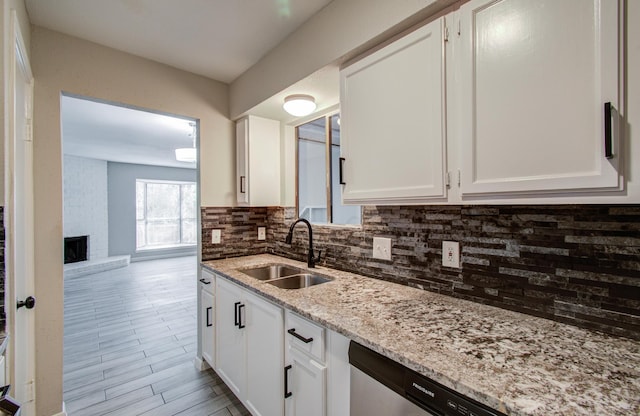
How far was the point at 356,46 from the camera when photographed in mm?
1415

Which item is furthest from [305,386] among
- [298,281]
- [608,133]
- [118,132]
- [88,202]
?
[88,202]

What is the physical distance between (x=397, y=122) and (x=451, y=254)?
675 millimetres

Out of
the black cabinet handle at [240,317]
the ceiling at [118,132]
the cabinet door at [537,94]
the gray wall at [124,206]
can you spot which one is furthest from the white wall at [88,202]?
the cabinet door at [537,94]

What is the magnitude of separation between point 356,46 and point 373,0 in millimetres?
200

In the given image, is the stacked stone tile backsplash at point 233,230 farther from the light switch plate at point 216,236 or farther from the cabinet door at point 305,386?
the cabinet door at point 305,386

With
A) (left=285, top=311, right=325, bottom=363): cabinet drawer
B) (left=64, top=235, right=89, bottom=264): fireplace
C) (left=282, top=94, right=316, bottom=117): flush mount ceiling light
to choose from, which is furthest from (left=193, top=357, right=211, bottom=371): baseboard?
(left=64, top=235, right=89, bottom=264): fireplace

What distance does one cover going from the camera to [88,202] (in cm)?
657

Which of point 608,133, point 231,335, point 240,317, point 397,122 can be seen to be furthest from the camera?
point 231,335

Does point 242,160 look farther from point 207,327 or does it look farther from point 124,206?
point 124,206

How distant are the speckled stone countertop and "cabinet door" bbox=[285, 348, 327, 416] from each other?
0.77 feet

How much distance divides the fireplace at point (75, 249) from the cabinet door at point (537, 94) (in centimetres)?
781

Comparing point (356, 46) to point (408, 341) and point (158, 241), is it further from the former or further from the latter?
point (158, 241)

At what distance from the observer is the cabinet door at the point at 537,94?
2.51 ft

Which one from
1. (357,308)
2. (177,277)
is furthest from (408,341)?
(177,277)
